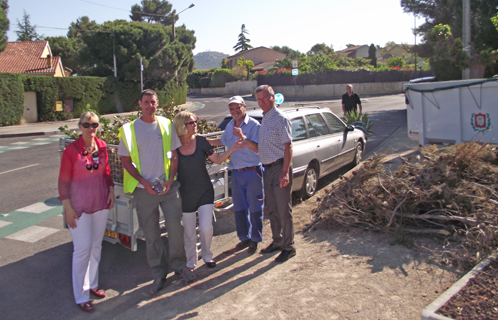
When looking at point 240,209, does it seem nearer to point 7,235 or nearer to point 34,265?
point 34,265

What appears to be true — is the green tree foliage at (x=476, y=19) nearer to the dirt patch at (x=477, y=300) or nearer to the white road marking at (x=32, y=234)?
the dirt patch at (x=477, y=300)

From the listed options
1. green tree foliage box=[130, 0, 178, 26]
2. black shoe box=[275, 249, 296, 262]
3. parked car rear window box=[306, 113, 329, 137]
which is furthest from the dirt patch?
green tree foliage box=[130, 0, 178, 26]

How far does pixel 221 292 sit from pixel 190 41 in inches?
1938

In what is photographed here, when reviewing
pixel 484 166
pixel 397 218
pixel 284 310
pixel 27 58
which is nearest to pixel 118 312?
pixel 284 310

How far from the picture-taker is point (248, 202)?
482cm

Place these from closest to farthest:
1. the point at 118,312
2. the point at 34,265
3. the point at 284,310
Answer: the point at 284,310 → the point at 118,312 → the point at 34,265

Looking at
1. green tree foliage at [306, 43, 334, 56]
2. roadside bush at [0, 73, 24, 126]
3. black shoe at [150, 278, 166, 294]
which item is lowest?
black shoe at [150, 278, 166, 294]

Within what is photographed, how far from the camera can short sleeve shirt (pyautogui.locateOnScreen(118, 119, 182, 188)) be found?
3.91 metres

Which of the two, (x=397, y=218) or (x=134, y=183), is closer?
(x=134, y=183)

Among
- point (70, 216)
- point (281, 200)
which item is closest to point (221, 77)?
point (281, 200)

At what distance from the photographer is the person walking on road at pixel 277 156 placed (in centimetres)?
443

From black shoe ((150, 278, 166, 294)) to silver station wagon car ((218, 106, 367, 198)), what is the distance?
2952mm

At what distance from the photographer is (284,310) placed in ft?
11.5

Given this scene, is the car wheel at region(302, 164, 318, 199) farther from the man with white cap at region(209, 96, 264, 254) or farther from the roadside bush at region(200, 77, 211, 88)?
the roadside bush at region(200, 77, 211, 88)
